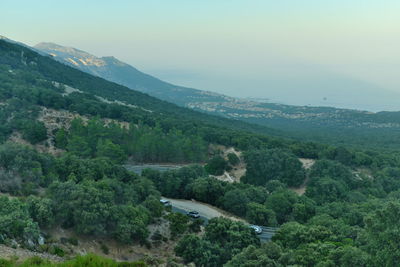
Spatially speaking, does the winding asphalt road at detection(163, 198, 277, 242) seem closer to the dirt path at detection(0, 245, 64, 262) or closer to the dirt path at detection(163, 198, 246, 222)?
the dirt path at detection(163, 198, 246, 222)

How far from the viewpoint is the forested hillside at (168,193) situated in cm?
1620

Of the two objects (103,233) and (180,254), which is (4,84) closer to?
(103,233)

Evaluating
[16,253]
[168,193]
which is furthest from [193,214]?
[16,253]

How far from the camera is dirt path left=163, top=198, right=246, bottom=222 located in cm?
3012

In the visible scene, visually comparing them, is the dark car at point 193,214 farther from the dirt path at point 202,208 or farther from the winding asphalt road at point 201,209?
the dirt path at point 202,208

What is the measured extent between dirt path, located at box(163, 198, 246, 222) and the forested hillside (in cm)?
93

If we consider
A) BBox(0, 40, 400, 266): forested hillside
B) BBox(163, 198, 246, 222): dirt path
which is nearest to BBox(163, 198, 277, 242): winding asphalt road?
BBox(163, 198, 246, 222): dirt path

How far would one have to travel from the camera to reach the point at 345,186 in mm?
41156

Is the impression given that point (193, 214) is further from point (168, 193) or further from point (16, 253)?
point (16, 253)

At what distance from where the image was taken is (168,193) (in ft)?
116

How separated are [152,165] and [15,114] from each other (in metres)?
19.7

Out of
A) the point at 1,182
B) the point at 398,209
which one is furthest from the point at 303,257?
the point at 1,182

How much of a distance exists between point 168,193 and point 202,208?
512 centimetres

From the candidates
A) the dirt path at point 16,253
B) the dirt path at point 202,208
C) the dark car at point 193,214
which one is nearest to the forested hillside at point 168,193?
the dirt path at point 16,253
